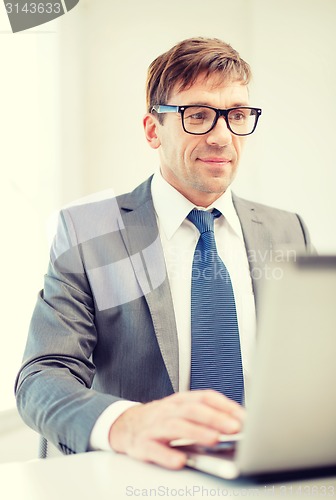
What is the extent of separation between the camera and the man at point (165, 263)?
1.34 m

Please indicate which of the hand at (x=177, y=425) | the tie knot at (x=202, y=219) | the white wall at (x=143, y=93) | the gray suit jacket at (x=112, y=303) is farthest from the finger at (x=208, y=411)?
the white wall at (x=143, y=93)

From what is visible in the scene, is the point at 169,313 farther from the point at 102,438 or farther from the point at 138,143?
the point at 138,143

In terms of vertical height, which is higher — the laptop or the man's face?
the man's face

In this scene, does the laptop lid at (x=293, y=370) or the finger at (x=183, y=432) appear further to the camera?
the finger at (x=183, y=432)

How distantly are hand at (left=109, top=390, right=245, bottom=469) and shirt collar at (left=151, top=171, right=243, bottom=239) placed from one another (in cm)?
78

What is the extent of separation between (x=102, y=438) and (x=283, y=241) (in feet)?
3.15

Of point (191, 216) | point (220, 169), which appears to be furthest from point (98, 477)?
point (220, 169)

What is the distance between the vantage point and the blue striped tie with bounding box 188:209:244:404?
142 centimetres

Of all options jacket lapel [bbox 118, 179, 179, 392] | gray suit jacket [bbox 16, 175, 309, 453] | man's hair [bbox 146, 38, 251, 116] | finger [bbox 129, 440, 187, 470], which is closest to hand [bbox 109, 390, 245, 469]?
finger [bbox 129, 440, 187, 470]

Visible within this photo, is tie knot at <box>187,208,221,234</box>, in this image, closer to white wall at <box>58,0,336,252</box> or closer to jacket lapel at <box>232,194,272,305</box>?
jacket lapel at <box>232,194,272,305</box>

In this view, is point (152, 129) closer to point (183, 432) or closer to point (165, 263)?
point (165, 263)

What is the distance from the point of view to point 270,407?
0.58 meters

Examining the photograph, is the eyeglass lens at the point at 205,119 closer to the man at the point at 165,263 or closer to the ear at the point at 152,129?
the man at the point at 165,263

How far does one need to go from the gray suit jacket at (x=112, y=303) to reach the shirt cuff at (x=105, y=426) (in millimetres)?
334
